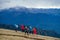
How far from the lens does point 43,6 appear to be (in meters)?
5.70

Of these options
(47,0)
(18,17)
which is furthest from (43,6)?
(18,17)

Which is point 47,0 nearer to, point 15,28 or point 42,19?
point 42,19

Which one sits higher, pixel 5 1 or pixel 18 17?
pixel 5 1

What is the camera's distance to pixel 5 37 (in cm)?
568

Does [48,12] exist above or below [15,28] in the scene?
above

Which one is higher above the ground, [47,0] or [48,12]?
[47,0]

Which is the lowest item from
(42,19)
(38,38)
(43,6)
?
(38,38)

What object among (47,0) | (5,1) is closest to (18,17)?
(5,1)

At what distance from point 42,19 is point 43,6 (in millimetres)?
403

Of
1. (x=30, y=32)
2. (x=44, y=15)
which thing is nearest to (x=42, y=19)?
(x=44, y=15)

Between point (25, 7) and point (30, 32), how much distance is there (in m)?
0.80

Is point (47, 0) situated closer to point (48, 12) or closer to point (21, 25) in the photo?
point (48, 12)

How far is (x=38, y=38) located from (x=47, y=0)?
121 cm

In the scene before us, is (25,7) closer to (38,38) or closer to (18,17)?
(18,17)
